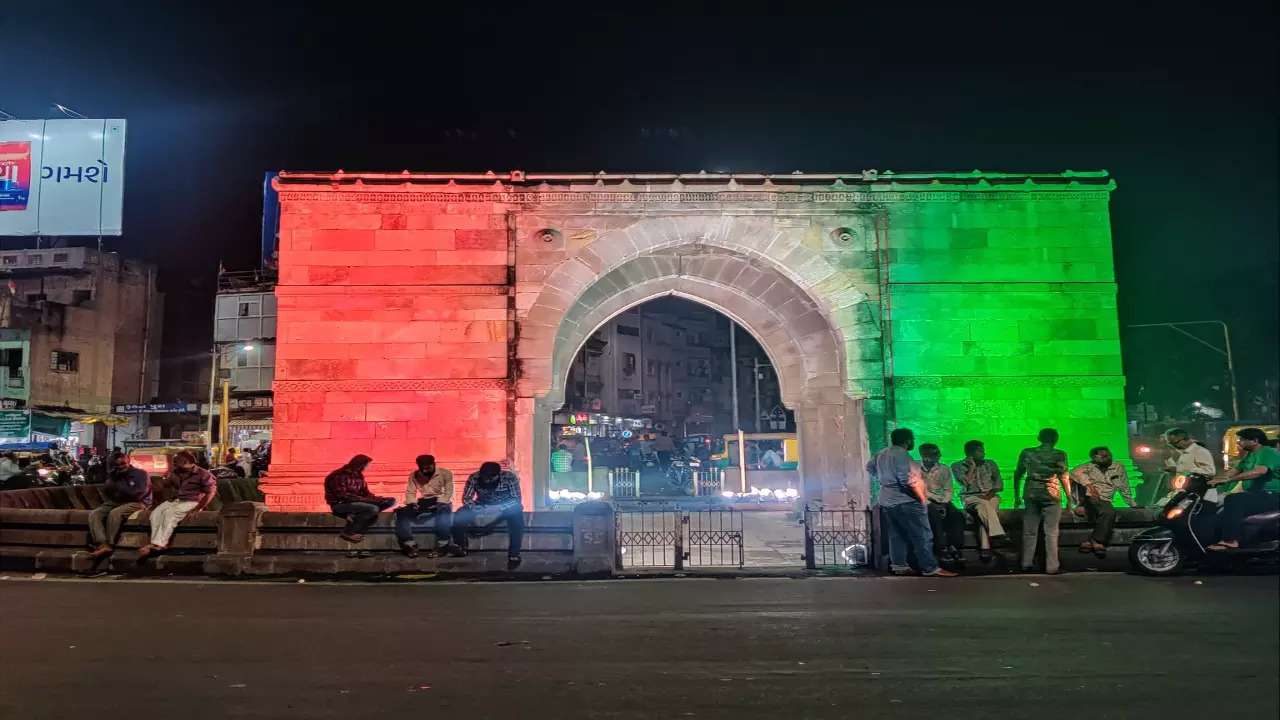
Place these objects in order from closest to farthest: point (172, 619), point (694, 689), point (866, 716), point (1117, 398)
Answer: point (866, 716), point (694, 689), point (172, 619), point (1117, 398)

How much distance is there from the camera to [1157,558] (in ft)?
31.4

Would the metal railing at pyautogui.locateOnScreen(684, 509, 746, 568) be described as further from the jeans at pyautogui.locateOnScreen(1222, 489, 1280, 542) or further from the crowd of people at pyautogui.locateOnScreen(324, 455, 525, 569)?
the jeans at pyautogui.locateOnScreen(1222, 489, 1280, 542)

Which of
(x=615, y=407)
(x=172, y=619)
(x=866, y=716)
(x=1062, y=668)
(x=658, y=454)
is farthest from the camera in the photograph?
(x=615, y=407)

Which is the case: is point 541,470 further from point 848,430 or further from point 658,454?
point 658,454

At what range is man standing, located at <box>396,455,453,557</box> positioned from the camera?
33.4 ft

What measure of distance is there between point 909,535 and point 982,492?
1.43 metres

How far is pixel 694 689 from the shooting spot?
504cm

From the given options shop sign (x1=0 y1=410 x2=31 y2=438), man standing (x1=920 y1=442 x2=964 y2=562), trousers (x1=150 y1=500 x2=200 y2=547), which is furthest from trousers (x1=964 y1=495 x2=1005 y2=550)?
shop sign (x1=0 y1=410 x2=31 y2=438)

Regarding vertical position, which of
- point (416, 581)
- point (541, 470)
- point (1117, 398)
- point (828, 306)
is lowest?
point (416, 581)

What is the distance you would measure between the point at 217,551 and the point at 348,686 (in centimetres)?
639

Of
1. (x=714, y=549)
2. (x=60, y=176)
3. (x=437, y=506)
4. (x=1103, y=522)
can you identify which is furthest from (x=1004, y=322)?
(x=60, y=176)

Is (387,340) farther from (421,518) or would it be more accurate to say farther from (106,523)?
(106,523)

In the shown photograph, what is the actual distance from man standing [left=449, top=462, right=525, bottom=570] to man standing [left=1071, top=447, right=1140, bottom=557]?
7394 mm

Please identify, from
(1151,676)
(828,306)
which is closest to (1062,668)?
(1151,676)
